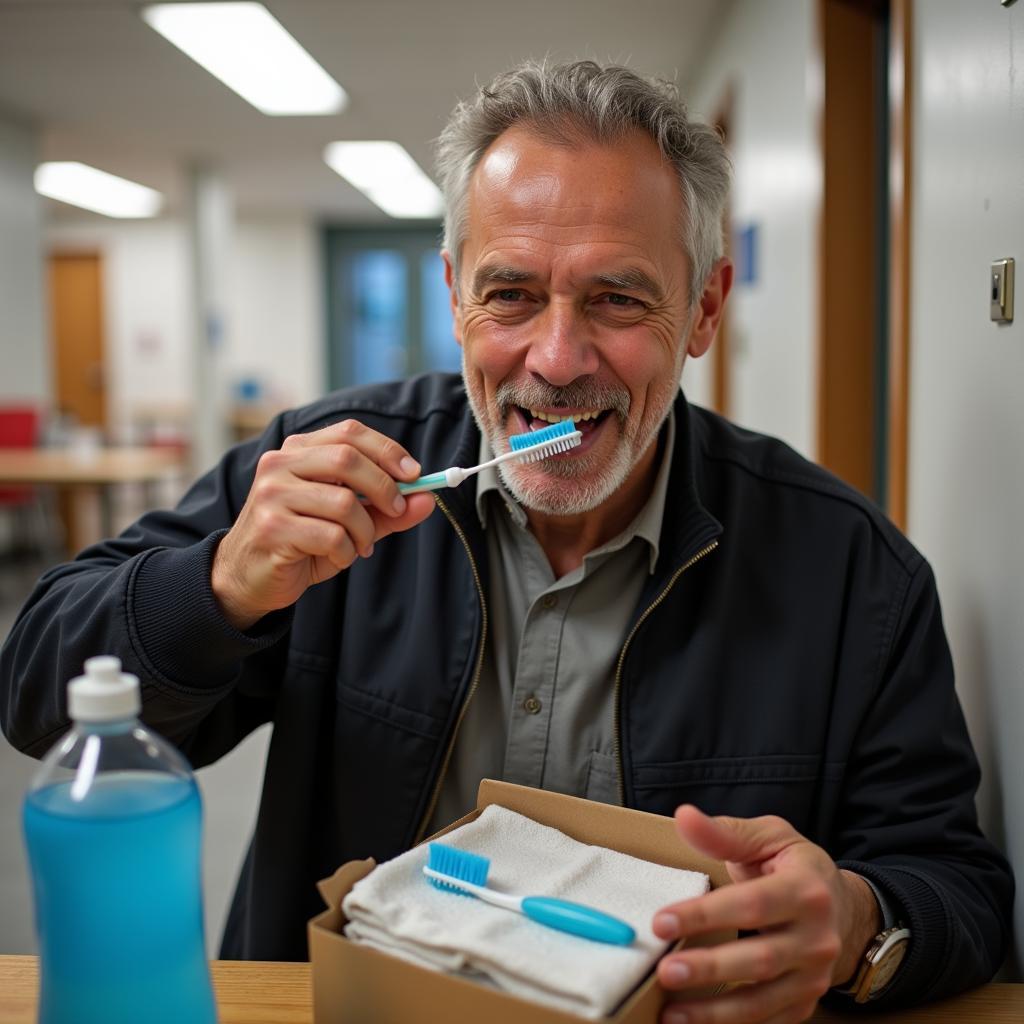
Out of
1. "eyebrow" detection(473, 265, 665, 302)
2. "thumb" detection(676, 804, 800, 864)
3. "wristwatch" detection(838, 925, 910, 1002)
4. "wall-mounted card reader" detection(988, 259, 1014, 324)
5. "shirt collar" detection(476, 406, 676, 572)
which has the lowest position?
"wristwatch" detection(838, 925, 910, 1002)

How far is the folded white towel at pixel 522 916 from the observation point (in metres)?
0.72

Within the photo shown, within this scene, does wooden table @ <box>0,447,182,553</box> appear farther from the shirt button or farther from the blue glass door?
the blue glass door

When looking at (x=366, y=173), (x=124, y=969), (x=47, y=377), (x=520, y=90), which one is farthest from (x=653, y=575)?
(x=366, y=173)

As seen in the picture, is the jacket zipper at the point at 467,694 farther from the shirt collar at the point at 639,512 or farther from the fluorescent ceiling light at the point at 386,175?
the fluorescent ceiling light at the point at 386,175

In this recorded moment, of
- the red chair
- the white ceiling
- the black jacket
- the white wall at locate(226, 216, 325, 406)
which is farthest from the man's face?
the white wall at locate(226, 216, 325, 406)

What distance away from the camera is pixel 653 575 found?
1.27m

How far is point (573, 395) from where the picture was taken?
1.26 meters

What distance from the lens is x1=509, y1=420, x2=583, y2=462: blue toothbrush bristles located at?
1.16m

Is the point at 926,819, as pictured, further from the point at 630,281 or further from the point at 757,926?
the point at 630,281

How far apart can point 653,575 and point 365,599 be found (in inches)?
13.9

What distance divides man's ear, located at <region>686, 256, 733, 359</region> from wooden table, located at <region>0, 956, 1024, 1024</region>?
2.74 ft

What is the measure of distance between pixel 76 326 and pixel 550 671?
13321 mm

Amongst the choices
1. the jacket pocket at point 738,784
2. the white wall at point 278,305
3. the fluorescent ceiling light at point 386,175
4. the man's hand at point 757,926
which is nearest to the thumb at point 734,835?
the man's hand at point 757,926

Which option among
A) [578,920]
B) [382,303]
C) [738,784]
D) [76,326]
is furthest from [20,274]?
[578,920]
